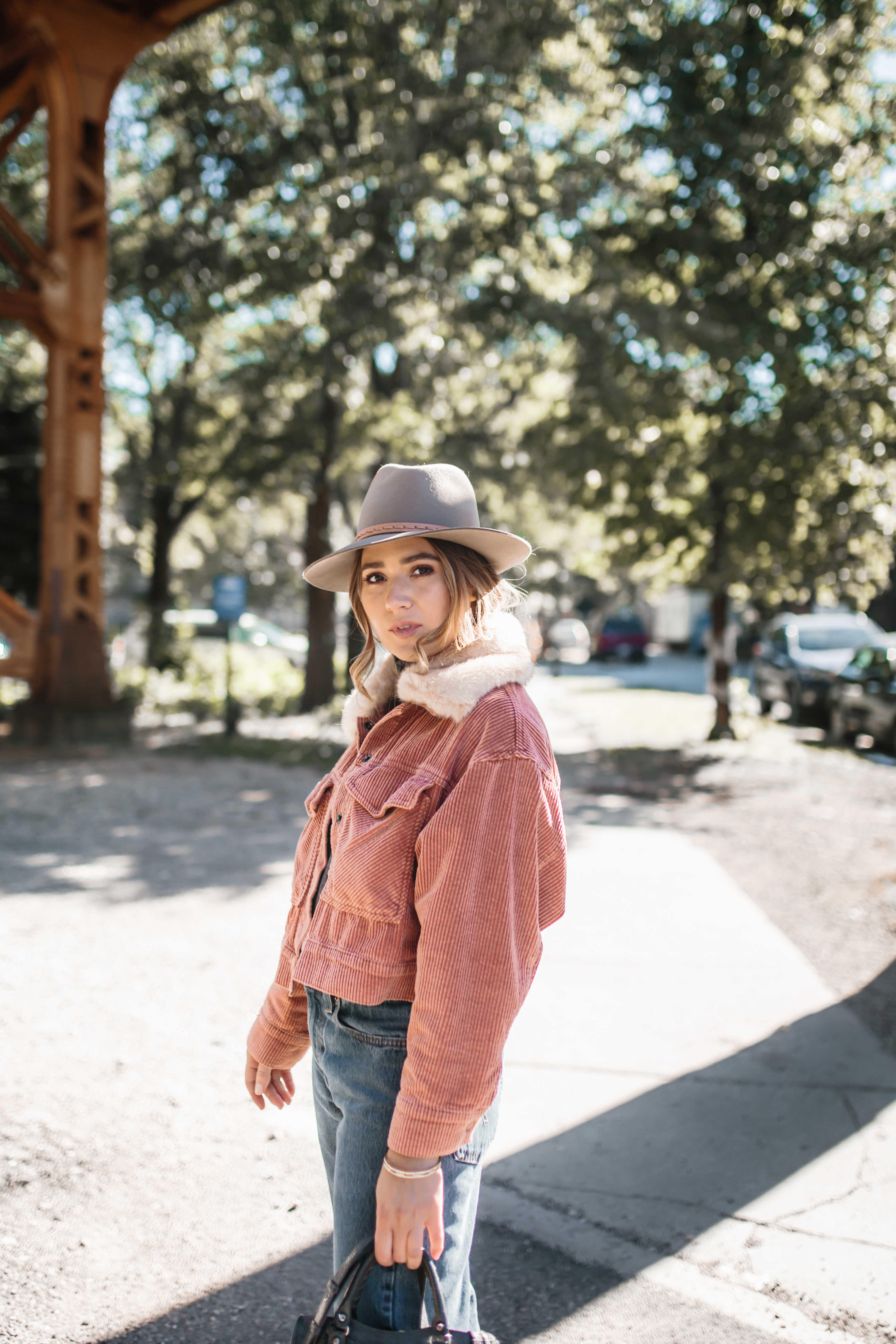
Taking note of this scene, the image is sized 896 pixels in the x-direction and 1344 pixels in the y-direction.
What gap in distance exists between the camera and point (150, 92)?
49.8 feet

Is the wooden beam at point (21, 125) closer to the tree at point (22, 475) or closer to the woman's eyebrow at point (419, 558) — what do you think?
the tree at point (22, 475)

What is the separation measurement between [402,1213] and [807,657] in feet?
57.1

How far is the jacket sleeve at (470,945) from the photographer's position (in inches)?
57.3

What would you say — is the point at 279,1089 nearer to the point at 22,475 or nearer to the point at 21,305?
the point at 21,305

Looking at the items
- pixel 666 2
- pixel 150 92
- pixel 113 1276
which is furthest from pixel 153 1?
pixel 113 1276

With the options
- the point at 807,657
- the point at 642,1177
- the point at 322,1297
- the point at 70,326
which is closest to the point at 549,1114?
the point at 642,1177

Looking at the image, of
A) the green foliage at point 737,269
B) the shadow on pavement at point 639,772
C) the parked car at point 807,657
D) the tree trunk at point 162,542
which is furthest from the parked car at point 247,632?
the parked car at point 807,657

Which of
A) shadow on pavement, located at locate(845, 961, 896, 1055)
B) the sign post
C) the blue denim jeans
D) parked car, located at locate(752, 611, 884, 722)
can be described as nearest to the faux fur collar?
the blue denim jeans

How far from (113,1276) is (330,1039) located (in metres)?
1.48

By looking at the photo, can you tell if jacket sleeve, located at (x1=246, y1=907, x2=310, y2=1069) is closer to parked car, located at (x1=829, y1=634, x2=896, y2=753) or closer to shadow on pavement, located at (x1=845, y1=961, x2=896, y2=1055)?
shadow on pavement, located at (x1=845, y1=961, x2=896, y2=1055)

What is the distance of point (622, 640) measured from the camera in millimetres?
38969

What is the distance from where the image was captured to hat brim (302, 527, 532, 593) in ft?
5.67

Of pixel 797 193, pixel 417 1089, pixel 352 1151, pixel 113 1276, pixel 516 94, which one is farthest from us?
pixel 516 94

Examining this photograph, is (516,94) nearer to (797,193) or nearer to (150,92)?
(797,193)
